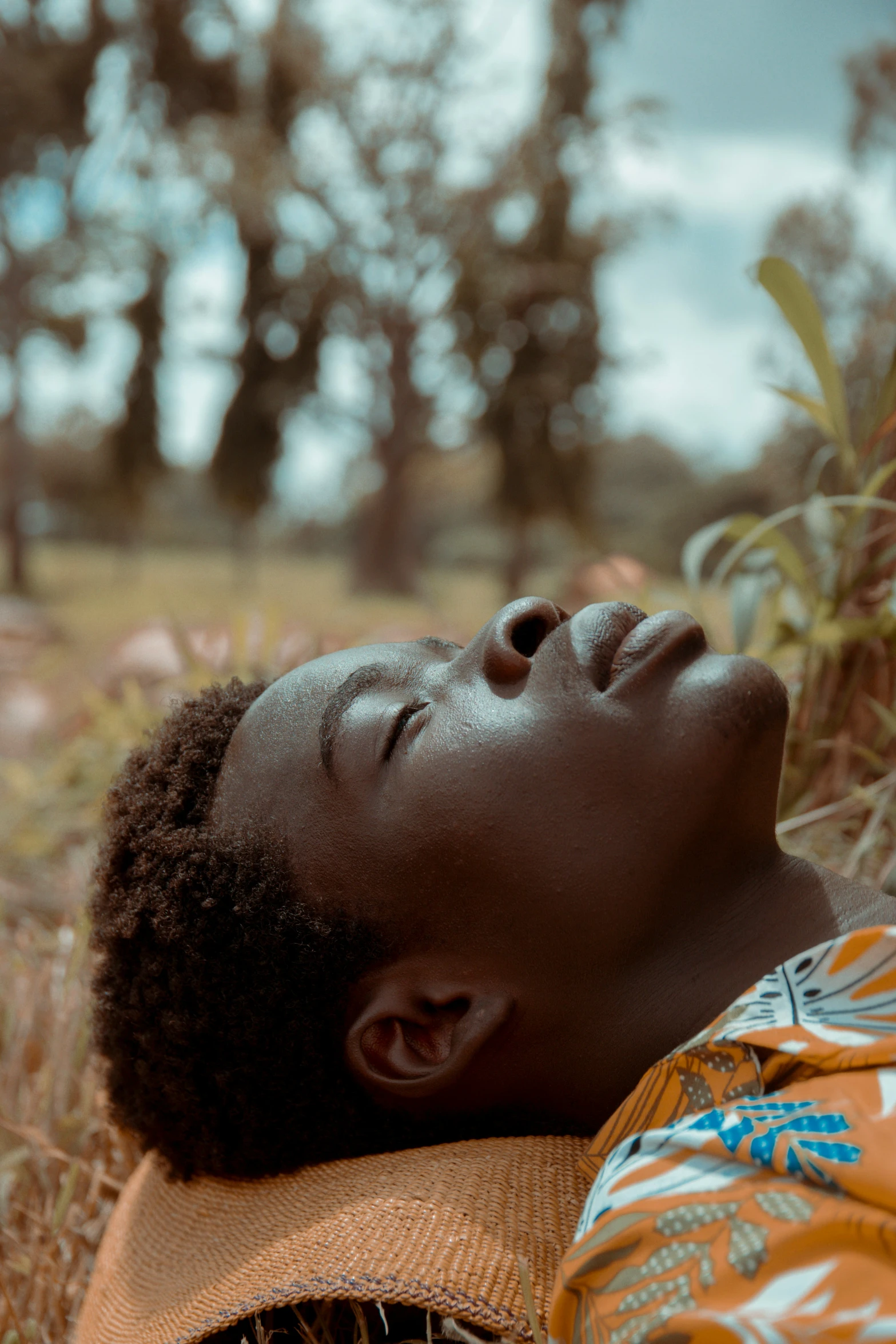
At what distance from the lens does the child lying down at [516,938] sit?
1041mm

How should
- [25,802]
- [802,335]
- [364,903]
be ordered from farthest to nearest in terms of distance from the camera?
[25,802]
[802,335]
[364,903]

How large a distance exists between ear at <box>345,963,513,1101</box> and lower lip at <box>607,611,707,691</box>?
0.45 m

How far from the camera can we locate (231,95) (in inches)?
550

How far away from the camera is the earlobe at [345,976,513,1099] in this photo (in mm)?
1304

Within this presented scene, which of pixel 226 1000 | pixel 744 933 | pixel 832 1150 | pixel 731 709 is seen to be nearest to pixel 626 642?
pixel 731 709

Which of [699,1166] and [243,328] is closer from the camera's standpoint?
[699,1166]

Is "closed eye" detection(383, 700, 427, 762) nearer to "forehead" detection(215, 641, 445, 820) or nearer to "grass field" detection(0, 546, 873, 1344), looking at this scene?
"forehead" detection(215, 641, 445, 820)

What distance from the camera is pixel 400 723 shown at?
133cm

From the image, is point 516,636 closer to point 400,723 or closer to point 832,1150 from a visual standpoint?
point 400,723

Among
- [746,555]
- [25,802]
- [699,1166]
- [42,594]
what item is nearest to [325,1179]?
[699,1166]

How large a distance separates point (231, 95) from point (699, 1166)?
15.9 meters

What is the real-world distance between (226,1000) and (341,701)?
0.43 meters

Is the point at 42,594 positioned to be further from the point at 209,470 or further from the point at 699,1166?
the point at 699,1166

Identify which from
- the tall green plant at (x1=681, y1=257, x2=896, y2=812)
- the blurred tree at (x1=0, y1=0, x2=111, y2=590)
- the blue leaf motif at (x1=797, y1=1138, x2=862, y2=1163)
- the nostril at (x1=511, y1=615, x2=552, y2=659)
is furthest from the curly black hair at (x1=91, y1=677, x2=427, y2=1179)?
the blurred tree at (x1=0, y1=0, x2=111, y2=590)
